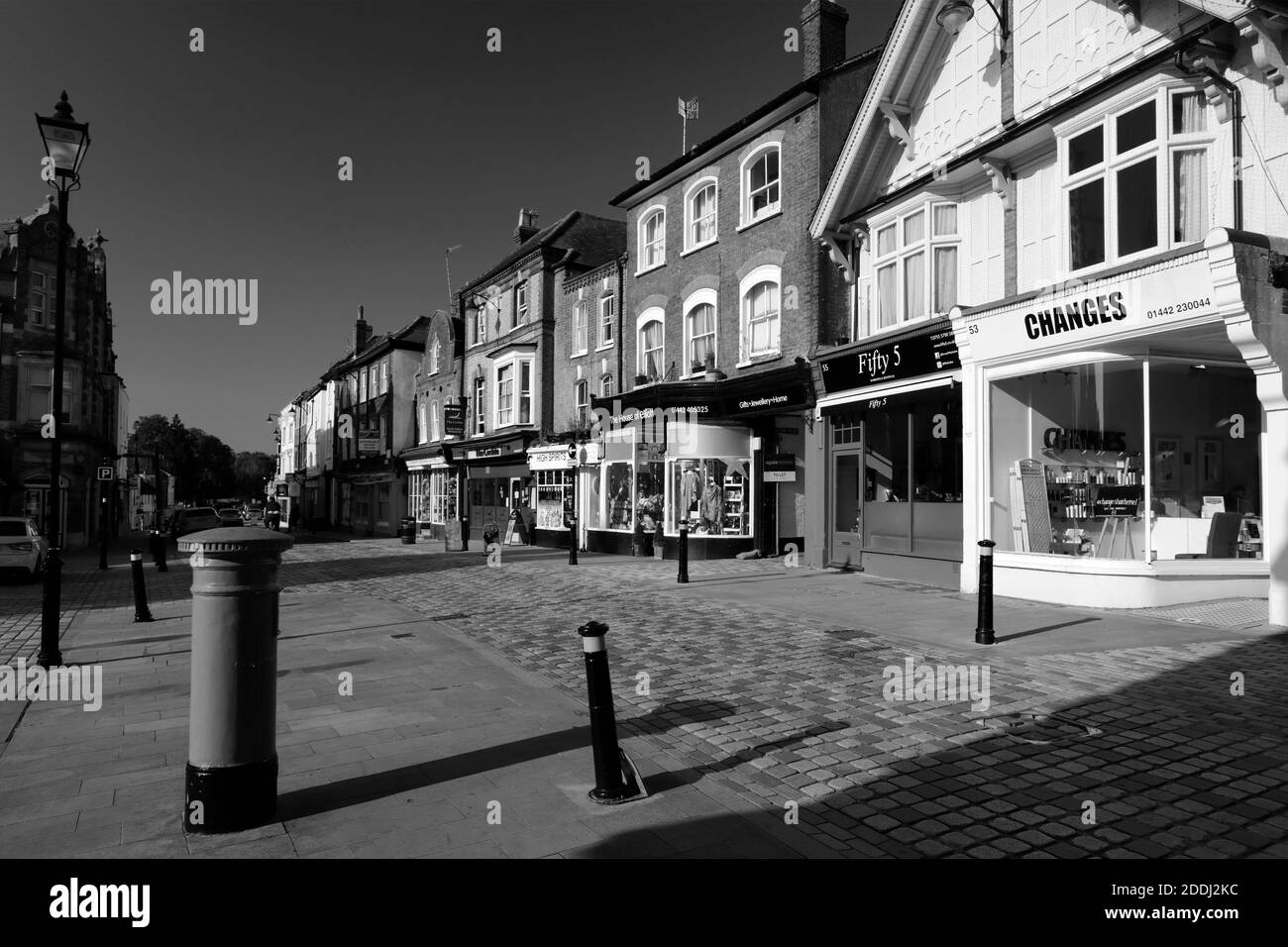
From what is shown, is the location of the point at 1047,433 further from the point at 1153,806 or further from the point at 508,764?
the point at 508,764

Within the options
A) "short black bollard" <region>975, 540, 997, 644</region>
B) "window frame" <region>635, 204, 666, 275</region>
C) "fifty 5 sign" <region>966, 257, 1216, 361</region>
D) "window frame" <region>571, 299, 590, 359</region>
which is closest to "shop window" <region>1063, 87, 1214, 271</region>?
"fifty 5 sign" <region>966, 257, 1216, 361</region>

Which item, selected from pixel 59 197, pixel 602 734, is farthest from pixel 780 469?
pixel 602 734

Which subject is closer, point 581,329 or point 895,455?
point 895,455

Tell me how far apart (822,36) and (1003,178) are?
314 inches

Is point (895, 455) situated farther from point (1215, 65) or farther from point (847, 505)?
point (1215, 65)

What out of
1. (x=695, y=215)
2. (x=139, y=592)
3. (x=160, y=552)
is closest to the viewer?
(x=139, y=592)

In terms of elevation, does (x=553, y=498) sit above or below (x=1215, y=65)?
below

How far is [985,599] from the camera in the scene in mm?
8711

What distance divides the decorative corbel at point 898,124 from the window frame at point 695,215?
6.24 meters

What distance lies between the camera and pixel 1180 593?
1053cm

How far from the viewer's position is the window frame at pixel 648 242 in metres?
22.9

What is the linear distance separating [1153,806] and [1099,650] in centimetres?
424

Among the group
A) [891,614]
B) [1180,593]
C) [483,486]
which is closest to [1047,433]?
[1180,593]

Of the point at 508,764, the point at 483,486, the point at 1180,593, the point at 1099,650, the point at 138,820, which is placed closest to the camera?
the point at 138,820
